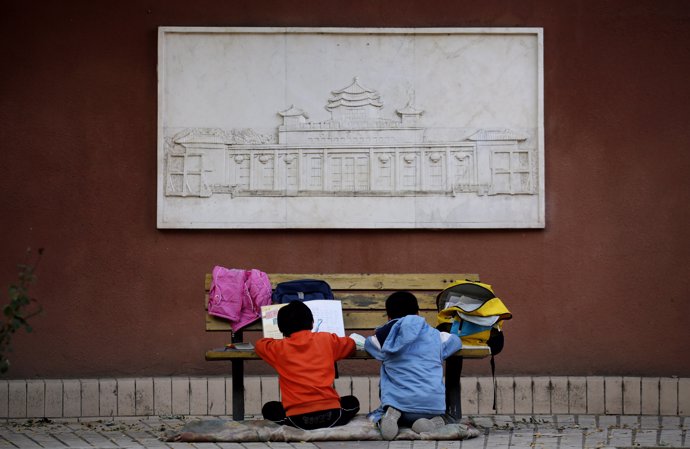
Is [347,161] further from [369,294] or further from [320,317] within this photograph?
[320,317]

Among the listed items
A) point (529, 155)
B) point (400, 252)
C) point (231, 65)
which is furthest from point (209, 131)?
point (529, 155)

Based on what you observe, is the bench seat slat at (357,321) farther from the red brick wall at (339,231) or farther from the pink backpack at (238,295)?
the red brick wall at (339,231)

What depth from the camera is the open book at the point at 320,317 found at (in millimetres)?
7887

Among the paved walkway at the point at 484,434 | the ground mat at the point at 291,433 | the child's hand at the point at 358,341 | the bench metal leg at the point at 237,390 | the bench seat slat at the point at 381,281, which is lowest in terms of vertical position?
the paved walkway at the point at 484,434

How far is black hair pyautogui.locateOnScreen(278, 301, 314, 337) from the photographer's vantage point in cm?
746

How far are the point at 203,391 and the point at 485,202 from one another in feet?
8.57

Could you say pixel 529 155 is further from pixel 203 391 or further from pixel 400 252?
pixel 203 391

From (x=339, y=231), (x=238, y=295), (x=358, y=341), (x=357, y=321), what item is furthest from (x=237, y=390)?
(x=339, y=231)

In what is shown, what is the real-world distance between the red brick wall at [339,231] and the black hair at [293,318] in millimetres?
1840

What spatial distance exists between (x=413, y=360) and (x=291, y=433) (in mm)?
881

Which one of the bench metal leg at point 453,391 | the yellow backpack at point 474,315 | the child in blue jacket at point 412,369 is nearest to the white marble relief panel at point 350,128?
the yellow backpack at point 474,315

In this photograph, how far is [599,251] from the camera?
30.7 ft

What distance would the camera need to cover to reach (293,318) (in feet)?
24.5

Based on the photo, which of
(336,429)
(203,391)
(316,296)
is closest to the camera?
(336,429)
